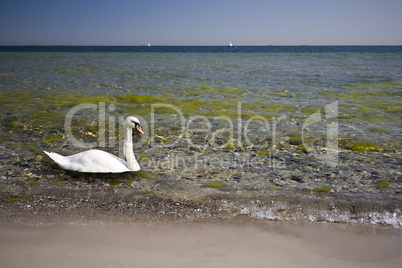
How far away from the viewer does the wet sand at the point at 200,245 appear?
2.90 m

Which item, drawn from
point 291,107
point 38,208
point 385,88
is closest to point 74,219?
point 38,208

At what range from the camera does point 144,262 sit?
288cm

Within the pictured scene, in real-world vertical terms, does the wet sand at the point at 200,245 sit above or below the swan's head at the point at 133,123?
below

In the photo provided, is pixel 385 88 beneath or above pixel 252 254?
above

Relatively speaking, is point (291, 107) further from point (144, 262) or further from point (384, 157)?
point (144, 262)

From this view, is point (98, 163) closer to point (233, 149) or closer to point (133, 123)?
point (133, 123)

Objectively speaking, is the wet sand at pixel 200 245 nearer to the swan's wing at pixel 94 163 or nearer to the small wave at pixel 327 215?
the small wave at pixel 327 215

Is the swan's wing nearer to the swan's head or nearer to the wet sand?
the swan's head

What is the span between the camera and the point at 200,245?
317 cm

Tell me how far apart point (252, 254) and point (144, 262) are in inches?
42.6

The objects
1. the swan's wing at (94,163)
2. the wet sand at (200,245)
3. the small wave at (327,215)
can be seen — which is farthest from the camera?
the swan's wing at (94,163)

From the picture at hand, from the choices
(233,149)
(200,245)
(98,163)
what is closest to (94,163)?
(98,163)

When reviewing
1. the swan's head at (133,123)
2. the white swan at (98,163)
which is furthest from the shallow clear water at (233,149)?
the swan's head at (133,123)

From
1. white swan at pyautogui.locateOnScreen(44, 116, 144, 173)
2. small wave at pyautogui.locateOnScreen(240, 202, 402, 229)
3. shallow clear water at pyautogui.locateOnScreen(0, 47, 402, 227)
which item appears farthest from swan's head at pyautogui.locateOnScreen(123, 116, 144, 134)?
small wave at pyautogui.locateOnScreen(240, 202, 402, 229)
